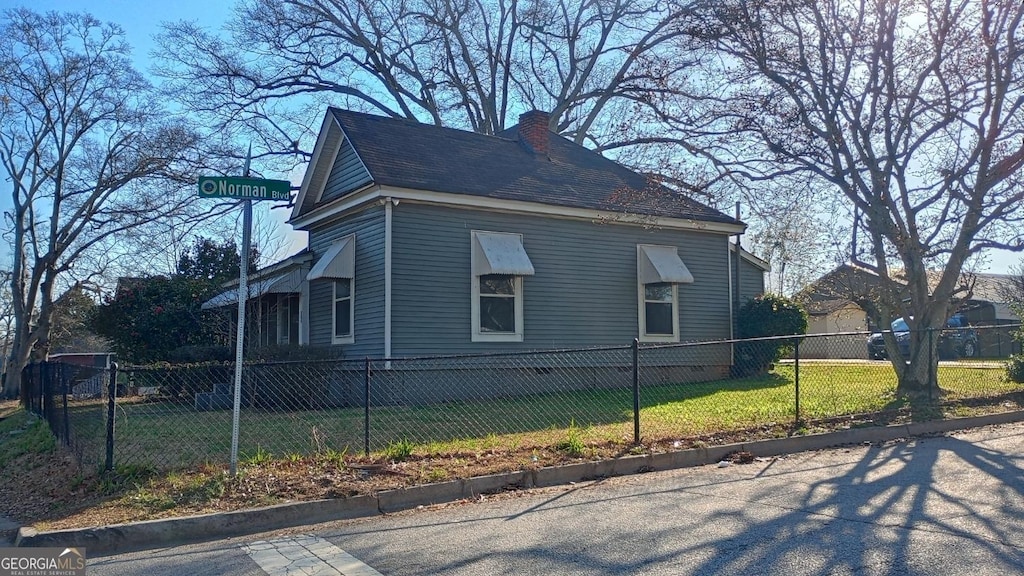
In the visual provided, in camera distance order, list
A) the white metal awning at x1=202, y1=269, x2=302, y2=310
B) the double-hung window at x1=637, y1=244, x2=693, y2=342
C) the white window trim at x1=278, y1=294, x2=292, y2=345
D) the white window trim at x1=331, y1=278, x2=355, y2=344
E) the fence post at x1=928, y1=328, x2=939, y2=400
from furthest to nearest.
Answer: the white window trim at x1=278, y1=294, x2=292, y2=345
the double-hung window at x1=637, y1=244, x2=693, y2=342
the white metal awning at x1=202, y1=269, x2=302, y2=310
the white window trim at x1=331, y1=278, x2=355, y2=344
the fence post at x1=928, y1=328, x2=939, y2=400

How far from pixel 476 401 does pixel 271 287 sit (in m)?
5.53

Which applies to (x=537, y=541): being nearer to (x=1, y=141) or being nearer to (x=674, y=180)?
(x=674, y=180)

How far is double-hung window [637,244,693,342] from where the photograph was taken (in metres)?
17.2

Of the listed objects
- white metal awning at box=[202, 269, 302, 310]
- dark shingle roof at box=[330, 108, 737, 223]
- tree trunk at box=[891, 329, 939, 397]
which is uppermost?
dark shingle roof at box=[330, 108, 737, 223]

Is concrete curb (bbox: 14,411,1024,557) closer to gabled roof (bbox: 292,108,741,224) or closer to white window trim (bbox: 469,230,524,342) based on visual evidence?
white window trim (bbox: 469,230,524,342)

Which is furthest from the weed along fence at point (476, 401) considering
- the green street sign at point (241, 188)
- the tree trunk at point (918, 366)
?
the green street sign at point (241, 188)

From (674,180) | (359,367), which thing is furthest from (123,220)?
(674,180)

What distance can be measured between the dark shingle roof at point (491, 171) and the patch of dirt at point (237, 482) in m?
6.98

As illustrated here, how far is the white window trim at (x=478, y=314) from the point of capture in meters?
15.3

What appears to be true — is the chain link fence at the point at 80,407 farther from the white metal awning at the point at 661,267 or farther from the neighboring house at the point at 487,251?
the white metal awning at the point at 661,267

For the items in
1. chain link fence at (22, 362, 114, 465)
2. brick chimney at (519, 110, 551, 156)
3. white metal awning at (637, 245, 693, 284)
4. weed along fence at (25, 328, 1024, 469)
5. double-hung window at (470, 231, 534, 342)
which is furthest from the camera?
brick chimney at (519, 110, 551, 156)

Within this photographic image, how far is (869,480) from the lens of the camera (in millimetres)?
7680

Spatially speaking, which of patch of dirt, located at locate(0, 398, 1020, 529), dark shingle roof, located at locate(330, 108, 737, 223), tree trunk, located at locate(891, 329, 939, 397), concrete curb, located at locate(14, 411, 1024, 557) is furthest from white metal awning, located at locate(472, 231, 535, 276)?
tree trunk, located at locate(891, 329, 939, 397)

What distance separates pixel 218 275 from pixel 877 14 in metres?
18.2
